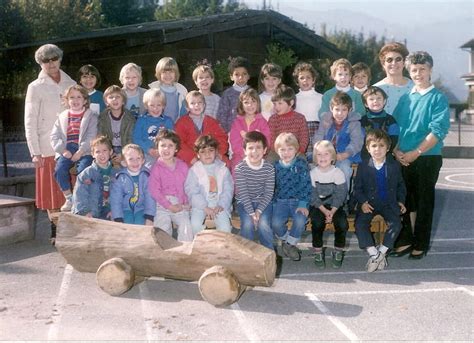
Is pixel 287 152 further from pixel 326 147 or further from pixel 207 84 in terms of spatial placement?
pixel 207 84

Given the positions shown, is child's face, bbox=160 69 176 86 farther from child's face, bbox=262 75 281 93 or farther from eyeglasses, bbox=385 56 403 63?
eyeglasses, bbox=385 56 403 63

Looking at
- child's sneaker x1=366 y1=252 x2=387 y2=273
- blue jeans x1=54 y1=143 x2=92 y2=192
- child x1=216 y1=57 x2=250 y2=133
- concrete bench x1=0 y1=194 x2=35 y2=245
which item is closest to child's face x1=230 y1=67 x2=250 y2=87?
child x1=216 y1=57 x2=250 y2=133

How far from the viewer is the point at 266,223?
228 inches

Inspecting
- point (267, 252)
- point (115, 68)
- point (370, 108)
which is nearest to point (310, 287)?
point (267, 252)

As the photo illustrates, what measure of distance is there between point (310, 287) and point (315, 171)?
1277 millimetres

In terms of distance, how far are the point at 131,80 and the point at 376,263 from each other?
337cm

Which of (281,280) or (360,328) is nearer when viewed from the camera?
(360,328)

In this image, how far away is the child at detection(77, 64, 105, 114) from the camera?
22.8 feet

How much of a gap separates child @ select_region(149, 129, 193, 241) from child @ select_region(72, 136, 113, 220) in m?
0.55

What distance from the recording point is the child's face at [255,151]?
570 centimetres

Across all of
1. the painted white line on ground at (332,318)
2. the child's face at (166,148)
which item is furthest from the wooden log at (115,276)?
the painted white line on ground at (332,318)

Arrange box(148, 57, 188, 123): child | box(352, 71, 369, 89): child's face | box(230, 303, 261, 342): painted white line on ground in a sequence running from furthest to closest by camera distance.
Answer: box(352, 71, 369, 89): child's face < box(148, 57, 188, 123): child < box(230, 303, 261, 342): painted white line on ground

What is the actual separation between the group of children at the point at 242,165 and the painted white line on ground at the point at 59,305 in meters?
0.64

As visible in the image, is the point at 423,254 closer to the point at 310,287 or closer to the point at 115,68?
the point at 310,287
